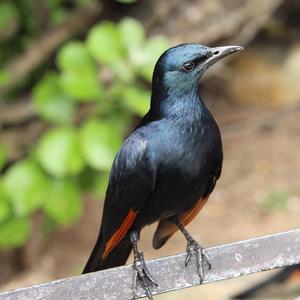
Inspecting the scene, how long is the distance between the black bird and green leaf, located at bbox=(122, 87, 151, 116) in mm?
1138

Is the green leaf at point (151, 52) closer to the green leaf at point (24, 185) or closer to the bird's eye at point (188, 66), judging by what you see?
the green leaf at point (24, 185)

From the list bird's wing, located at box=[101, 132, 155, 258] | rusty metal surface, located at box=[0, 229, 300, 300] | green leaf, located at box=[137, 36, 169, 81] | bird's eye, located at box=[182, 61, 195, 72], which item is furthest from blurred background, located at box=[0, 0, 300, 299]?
rusty metal surface, located at box=[0, 229, 300, 300]

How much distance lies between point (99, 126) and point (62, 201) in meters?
0.47

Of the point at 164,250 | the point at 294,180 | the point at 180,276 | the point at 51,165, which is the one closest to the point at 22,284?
the point at 164,250

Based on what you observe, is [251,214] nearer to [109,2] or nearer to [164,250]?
[164,250]

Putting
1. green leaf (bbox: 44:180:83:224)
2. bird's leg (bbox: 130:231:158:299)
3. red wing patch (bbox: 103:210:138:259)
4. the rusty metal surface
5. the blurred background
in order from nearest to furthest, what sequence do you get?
the rusty metal surface
bird's leg (bbox: 130:231:158:299)
red wing patch (bbox: 103:210:138:259)
the blurred background
green leaf (bbox: 44:180:83:224)

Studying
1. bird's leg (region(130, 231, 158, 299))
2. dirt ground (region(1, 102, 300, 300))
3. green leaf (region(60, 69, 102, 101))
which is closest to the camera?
bird's leg (region(130, 231, 158, 299))

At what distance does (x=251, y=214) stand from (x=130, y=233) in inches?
118

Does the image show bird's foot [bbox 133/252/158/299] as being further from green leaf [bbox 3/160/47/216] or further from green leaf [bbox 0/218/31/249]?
green leaf [bbox 0/218/31/249]

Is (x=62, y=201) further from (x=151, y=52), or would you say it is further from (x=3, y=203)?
(x=151, y=52)

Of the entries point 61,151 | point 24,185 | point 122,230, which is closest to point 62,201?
point 24,185

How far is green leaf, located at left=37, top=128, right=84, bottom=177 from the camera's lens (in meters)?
3.67

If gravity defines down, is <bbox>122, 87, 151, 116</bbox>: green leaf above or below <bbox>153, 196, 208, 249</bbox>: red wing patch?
above

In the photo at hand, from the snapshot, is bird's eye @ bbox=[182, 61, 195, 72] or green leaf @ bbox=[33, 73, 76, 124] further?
green leaf @ bbox=[33, 73, 76, 124]
